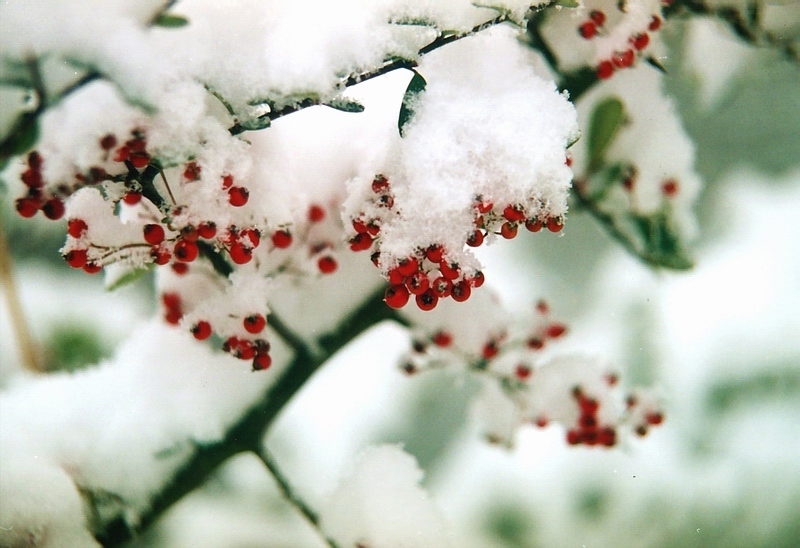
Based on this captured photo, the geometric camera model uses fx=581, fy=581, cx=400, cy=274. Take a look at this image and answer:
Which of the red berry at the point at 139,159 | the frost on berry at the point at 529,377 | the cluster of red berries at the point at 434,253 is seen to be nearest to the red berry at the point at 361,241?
the cluster of red berries at the point at 434,253

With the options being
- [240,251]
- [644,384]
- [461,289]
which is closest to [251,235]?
[240,251]

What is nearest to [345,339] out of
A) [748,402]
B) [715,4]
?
[715,4]

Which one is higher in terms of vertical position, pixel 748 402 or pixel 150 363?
pixel 150 363

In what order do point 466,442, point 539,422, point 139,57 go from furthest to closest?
point 466,442
point 539,422
point 139,57

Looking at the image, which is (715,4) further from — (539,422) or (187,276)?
(187,276)

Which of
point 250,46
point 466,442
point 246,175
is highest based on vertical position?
point 250,46
